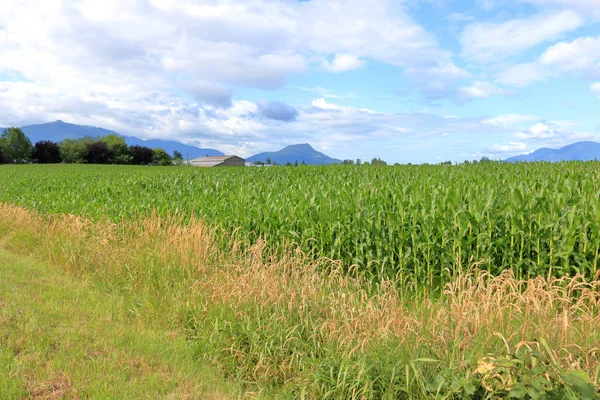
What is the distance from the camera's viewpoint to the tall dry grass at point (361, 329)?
3.70 meters

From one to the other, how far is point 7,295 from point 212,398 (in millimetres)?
4825

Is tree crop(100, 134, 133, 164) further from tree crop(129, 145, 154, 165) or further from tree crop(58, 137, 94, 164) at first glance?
tree crop(58, 137, 94, 164)

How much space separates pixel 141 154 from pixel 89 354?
110317 mm

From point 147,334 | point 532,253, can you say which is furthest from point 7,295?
point 532,253

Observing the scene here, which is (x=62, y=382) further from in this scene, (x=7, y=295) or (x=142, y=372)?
(x=7, y=295)

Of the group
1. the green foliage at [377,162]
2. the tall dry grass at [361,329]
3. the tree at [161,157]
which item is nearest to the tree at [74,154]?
the tree at [161,157]

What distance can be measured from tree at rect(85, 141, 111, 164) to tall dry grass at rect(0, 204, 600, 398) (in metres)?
98.3

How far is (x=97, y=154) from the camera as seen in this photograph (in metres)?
96.4

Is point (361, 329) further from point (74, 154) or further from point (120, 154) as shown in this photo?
point (120, 154)

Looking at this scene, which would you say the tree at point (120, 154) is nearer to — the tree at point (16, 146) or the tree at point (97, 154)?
the tree at point (97, 154)

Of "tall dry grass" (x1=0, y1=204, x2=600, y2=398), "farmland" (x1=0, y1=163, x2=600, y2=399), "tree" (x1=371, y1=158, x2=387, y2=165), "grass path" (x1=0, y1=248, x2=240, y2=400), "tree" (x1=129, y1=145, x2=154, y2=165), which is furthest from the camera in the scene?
"tree" (x1=129, y1=145, x2=154, y2=165)

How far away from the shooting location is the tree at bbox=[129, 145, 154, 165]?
4190 inches

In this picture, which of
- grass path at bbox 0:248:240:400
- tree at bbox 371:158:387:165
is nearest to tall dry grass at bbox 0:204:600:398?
grass path at bbox 0:248:240:400

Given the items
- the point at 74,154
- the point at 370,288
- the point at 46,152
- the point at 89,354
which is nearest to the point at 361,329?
the point at 370,288
